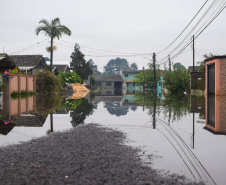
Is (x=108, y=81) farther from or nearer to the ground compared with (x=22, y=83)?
farther from the ground

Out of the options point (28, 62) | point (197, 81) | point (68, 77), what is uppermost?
point (28, 62)

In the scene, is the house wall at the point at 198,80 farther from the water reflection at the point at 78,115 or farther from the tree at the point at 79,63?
the tree at the point at 79,63

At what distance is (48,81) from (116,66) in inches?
5230

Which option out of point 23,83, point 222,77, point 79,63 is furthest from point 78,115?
point 79,63

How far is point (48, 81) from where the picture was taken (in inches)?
A: 1289

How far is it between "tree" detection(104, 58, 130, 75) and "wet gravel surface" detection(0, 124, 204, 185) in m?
158

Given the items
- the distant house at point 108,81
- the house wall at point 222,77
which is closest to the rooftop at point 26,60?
the house wall at point 222,77

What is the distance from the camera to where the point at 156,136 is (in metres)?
7.88

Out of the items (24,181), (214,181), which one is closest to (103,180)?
(24,181)

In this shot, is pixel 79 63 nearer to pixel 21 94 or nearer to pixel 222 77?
pixel 21 94

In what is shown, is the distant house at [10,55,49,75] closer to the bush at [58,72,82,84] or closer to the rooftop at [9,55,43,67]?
the rooftop at [9,55,43,67]

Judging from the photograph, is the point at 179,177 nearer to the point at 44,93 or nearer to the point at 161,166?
the point at 161,166

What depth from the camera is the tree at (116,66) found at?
164000 millimetres

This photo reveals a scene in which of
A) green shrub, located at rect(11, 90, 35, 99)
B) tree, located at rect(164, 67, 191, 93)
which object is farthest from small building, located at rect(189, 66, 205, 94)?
green shrub, located at rect(11, 90, 35, 99)
